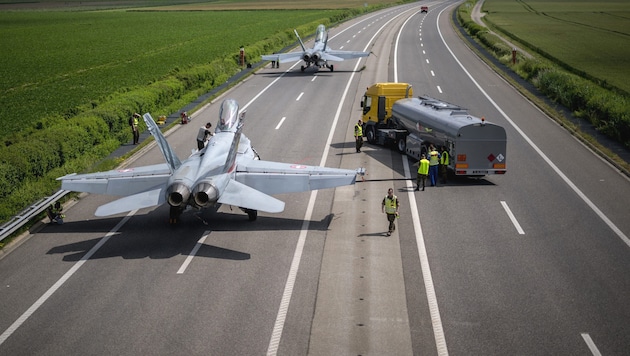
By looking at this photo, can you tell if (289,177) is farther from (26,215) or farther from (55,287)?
(26,215)

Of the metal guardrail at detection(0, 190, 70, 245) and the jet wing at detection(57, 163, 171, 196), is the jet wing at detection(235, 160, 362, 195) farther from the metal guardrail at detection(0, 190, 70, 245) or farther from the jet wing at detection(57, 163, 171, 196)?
the metal guardrail at detection(0, 190, 70, 245)

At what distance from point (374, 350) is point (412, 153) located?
1940 centimetres

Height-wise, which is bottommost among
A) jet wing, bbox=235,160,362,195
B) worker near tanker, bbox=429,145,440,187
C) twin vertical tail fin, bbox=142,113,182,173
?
worker near tanker, bbox=429,145,440,187

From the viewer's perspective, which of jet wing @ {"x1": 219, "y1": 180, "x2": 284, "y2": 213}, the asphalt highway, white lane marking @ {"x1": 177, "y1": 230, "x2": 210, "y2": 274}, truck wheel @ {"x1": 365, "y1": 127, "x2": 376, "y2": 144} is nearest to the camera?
the asphalt highway

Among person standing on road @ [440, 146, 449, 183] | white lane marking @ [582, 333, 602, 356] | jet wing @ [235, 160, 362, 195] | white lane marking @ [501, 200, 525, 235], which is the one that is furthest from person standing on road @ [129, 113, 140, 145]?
white lane marking @ [582, 333, 602, 356]

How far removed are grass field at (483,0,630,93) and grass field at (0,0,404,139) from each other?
35.8 meters

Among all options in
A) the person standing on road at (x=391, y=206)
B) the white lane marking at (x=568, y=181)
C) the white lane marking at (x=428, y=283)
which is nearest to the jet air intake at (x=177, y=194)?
the person standing on road at (x=391, y=206)

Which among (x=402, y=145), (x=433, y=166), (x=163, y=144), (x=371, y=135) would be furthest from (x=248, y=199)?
(x=371, y=135)

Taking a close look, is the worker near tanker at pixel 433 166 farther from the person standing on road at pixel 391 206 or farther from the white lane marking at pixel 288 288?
the person standing on road at pixel 391 206

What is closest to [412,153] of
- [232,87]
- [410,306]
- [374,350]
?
[410,306]

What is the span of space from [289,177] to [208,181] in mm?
3243

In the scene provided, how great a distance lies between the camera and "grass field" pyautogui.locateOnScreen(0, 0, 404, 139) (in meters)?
57.1

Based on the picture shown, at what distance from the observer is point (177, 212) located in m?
26.5

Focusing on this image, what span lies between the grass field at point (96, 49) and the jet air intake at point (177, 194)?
23652 mm
